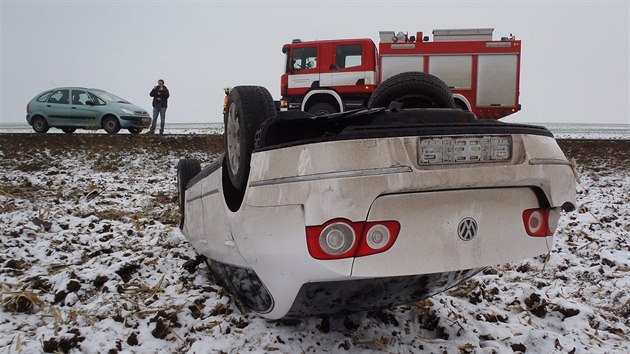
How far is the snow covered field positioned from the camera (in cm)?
238

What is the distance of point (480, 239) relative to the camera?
5.60 feet

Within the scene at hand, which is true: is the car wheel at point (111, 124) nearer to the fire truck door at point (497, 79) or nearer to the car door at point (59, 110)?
the car door at point (59, 110)

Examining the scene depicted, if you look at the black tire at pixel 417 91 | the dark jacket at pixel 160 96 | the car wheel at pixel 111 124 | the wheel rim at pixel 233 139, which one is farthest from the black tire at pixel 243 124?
the car wheel at pixel 111 124

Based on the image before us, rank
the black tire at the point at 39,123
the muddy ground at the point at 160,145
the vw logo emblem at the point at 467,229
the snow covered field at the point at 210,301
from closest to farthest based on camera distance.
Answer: the vw logo emblem at the point at 467,229 < the snow covered field at the point at 210,301 < the muddy ground at the point at 160,145 < the black tire at the point at 39,123

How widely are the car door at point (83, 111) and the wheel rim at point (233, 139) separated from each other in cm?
1080

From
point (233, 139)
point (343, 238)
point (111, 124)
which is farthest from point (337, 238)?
point (111, 124)

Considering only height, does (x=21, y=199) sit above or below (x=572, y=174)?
below

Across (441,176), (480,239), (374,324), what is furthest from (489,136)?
(374,324)

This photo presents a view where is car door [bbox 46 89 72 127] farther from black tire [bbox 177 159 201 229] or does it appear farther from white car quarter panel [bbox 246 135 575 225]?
white car quarter panel [bbox 246 135 575 225]

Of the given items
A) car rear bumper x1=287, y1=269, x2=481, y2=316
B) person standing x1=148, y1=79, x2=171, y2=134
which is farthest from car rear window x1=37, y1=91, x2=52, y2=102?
car rear bumper x1=287, y1=269, x2=481, y2=316

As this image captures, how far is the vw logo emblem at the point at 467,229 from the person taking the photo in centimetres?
168

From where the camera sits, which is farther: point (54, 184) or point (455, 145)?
point (54, 184)

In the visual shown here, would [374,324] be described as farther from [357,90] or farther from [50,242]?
[357,90]

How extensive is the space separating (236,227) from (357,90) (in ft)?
32.1
